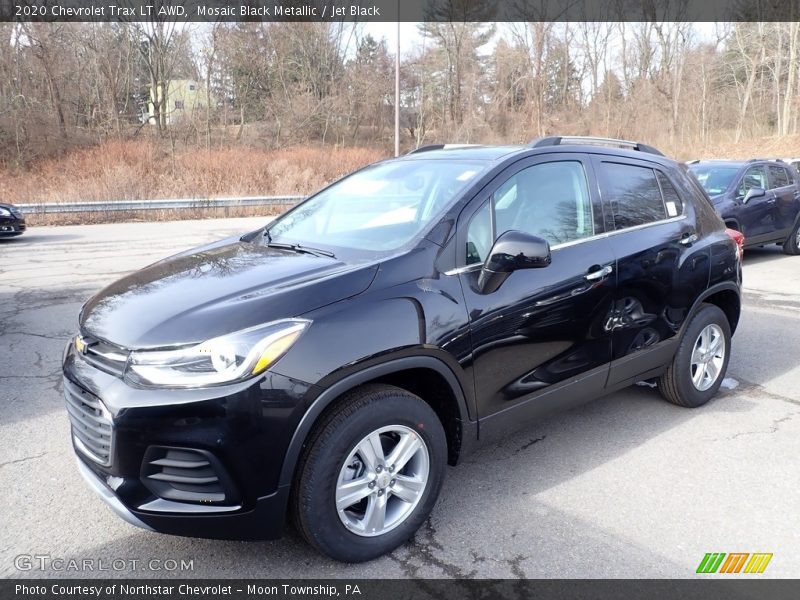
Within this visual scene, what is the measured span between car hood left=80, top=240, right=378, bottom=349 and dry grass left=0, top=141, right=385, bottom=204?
18541 mm

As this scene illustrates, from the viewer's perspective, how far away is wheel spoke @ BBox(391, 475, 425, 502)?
2.93 m

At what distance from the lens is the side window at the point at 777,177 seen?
11.2m

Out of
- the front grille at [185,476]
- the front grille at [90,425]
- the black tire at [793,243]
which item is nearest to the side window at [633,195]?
the front grille at [185,476]

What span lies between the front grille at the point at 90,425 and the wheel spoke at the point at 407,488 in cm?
124

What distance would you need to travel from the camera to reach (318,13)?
127ft

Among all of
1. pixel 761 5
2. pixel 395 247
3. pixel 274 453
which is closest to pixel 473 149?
pixel 395 247

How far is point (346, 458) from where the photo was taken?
107 inches

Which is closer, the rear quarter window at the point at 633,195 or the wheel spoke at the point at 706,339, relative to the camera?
the rear quarter window at the point at 633,195

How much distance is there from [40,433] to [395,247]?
284 centimetres

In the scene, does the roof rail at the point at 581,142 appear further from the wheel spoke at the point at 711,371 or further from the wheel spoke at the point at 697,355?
the wheel spoke at the point at 711,371

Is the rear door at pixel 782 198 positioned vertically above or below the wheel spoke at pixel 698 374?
above

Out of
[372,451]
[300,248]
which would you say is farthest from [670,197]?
[372,451]

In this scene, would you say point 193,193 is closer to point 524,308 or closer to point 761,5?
point 524,308

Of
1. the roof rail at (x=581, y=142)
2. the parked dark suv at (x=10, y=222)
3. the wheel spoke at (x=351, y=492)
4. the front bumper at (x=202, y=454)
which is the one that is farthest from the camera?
the parked dark suv at (x=10, y=222)
